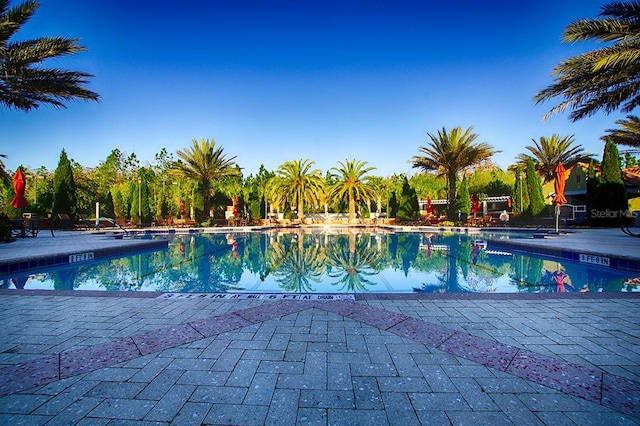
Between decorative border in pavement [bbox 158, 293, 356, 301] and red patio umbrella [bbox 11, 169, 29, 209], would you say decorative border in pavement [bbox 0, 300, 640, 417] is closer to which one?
decorative border in pavement [bbox 158, 293, 356, 301]

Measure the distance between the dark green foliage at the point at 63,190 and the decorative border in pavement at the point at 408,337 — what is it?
21295 millimetres

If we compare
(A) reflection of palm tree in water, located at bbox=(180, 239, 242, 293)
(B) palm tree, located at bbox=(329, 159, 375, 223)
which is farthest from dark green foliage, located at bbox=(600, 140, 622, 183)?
(A) reflection of palm tree in water, located at bbox=(180, 239, 242, 293)

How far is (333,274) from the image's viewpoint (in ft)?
25.0

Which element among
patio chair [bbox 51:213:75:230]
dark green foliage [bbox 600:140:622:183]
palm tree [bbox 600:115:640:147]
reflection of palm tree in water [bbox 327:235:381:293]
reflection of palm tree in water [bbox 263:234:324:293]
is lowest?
reflection of palm tree in water [bbox 327:235:381:293]

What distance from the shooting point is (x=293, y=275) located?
753 cm

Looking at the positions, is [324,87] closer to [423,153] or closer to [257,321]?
[423,153]

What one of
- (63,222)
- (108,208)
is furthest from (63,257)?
(108,208)

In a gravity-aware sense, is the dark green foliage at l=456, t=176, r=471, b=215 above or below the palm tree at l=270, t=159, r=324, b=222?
below

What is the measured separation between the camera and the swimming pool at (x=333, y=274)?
20.5ft

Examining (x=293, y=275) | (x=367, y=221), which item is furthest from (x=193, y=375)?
(x=367, y=221)

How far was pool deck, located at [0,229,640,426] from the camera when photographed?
198 cm

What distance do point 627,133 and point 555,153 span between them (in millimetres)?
11935

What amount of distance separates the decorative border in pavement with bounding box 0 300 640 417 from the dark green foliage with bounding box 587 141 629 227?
20.7m

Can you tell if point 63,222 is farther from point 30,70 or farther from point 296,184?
point 296,184
